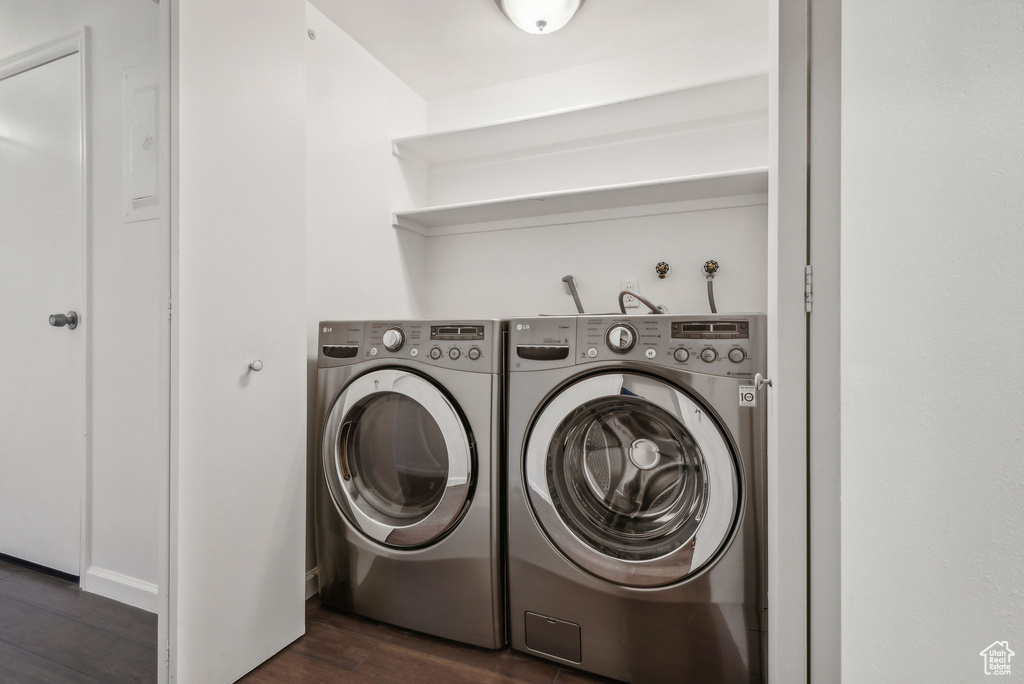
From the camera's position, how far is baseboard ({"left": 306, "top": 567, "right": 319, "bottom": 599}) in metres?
1.57

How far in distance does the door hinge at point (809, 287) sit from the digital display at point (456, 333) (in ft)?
2.73

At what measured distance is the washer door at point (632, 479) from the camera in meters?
1.10

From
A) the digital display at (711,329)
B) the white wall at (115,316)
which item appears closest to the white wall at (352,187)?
the white wall at (115,316)

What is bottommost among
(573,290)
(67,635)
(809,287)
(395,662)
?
(395,662)

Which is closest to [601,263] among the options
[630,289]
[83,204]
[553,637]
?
[630,289]

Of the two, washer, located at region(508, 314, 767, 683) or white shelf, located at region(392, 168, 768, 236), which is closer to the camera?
washer, located at region(508, 314, 767, 683)

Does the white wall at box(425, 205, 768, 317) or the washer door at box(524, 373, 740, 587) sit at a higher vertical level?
the white wall at box(425, 205, 768, 317)

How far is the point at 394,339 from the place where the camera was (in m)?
1.40

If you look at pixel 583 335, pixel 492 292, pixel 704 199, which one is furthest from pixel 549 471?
pixel 704 199

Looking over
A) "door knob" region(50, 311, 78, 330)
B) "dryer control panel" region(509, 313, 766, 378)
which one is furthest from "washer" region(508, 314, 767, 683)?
"door knob" region(50, 311, 78, 330)

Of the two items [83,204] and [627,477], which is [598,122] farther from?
[83,204]

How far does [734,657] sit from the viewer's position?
108cm
